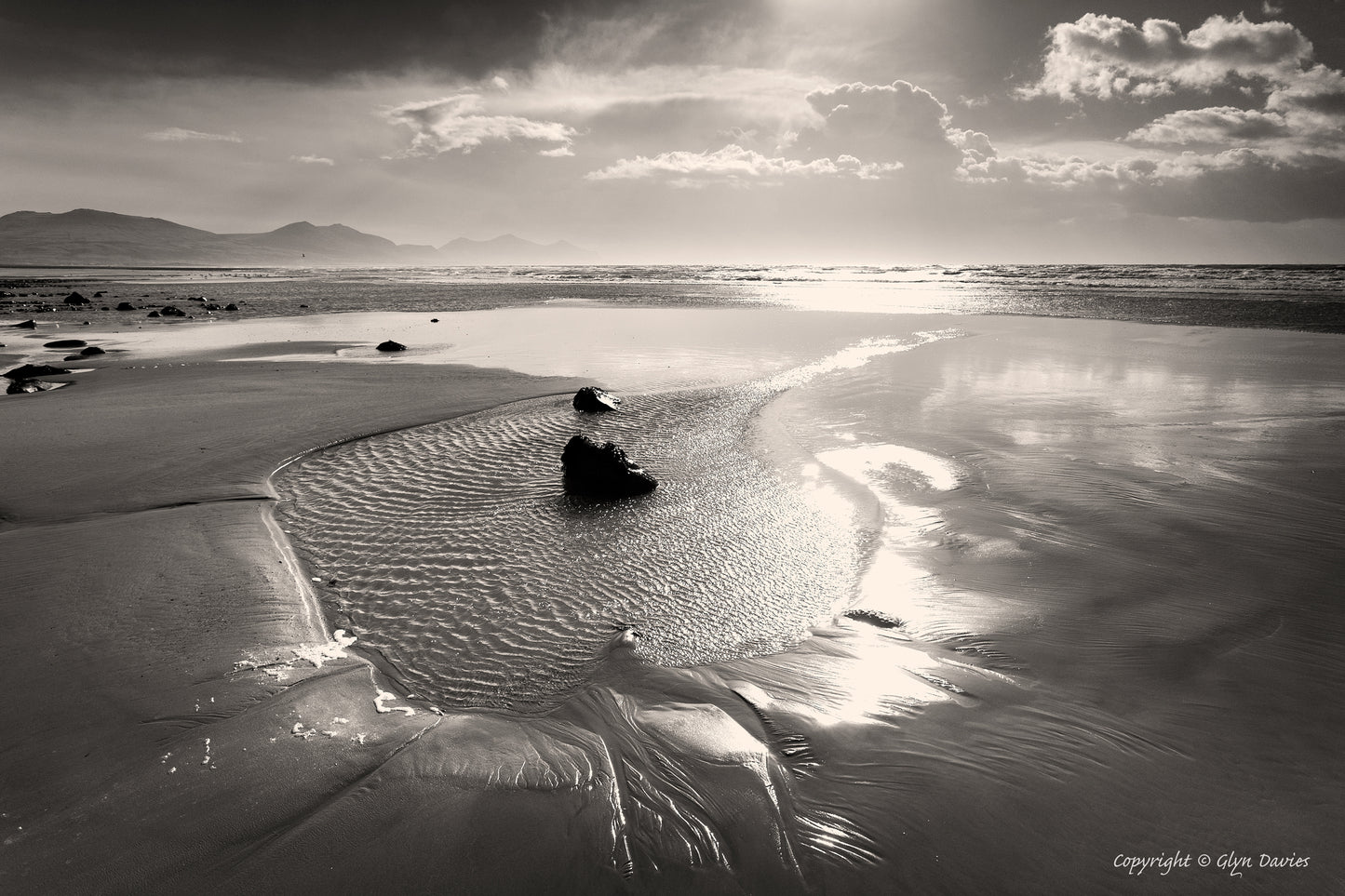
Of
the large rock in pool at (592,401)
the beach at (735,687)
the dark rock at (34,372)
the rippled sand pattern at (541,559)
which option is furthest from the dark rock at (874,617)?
the dark rock at (34,372)

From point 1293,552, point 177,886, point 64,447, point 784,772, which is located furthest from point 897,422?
point 64,447

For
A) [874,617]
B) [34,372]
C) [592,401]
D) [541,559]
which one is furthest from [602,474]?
[34,372]

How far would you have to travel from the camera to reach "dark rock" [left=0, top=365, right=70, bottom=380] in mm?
11891

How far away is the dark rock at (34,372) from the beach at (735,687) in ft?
18.0

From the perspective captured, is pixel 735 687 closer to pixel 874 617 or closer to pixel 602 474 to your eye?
pixel 874 617

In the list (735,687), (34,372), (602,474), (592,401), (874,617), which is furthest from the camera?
(34,372)

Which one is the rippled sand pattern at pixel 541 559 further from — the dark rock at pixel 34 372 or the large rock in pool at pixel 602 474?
the dark rock at pixel 34 372

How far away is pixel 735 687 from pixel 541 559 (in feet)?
7.09

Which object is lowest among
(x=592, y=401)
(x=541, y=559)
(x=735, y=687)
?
(x=735, y=687)

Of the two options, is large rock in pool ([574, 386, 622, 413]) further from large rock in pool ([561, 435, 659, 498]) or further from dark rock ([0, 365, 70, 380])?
dark rock ([0, 365, 70, 380])

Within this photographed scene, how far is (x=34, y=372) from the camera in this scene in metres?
12.2

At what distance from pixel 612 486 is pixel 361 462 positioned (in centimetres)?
322

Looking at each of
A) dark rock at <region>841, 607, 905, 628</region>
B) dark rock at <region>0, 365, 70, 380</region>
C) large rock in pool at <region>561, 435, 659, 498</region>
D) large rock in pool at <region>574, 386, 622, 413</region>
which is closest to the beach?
dark rock at <region>841, 607, 905, 628</region>

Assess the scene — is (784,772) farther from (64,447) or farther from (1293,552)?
(64,447)
